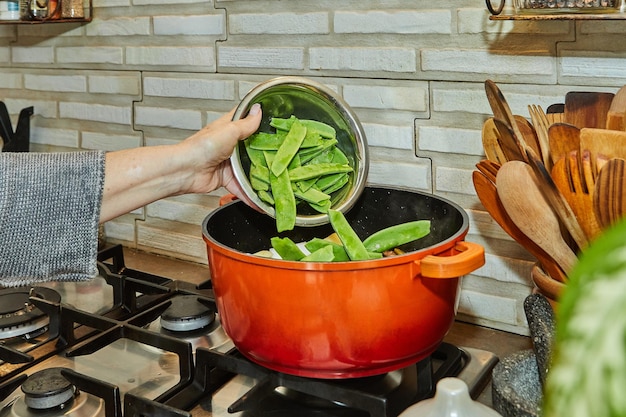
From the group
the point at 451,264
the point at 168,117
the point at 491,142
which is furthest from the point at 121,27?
the point at 451,264

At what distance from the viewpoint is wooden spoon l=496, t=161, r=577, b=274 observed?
0.81m

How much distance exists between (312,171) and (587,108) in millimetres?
378

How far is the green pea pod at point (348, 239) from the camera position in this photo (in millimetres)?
932

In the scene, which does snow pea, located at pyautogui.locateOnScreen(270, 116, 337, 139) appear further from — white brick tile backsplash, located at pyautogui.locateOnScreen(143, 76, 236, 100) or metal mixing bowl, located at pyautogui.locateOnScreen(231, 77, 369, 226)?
white brick tile backsplash, located at pyautogui.locateOnScreen(143, 76, 236, 100)

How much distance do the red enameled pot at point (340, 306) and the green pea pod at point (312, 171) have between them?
0.19 m

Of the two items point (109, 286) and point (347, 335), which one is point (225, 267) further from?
point (109, 286)

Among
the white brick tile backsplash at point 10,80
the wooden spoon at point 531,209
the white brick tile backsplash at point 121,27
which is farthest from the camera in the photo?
the white brick tile backsplash at point 10,80

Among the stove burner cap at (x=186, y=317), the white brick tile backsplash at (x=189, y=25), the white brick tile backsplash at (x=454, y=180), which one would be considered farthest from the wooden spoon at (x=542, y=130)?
the white brick tile backsplash at (x=189, y=25)

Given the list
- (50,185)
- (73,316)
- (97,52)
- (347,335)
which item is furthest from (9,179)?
(97,52)

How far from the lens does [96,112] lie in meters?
1.61

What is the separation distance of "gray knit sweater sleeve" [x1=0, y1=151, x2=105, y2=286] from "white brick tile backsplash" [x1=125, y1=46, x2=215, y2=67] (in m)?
0.51

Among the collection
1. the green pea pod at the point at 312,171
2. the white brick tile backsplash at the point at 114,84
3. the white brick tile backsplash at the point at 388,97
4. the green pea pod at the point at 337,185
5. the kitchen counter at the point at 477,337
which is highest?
the white brick tile backsplash at the point at 114,84

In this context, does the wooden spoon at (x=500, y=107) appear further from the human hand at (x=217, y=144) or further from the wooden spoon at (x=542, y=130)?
the human hand at (x=217, y=144)

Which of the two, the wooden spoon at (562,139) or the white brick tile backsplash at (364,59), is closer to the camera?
the wooden spoon at (562,139)
